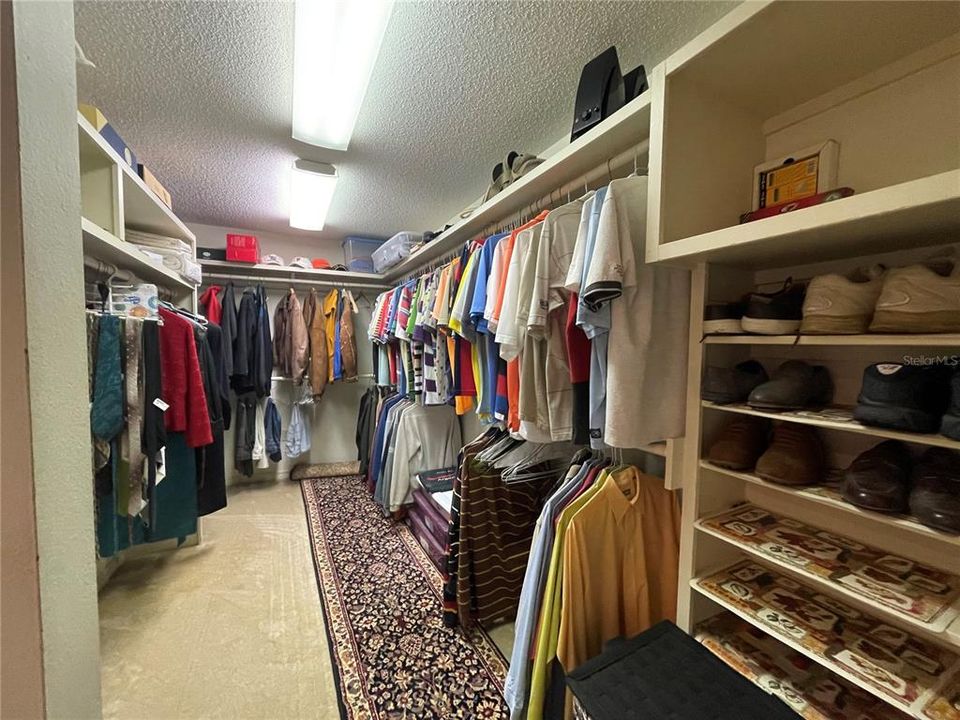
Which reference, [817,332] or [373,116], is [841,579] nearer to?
[817,332]

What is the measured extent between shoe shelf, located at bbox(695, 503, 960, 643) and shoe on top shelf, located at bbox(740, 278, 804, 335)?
0.48 metres

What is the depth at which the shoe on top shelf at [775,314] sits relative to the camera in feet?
2.66

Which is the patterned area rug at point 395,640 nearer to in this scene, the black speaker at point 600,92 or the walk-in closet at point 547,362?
the walk-in closet at point 547,362

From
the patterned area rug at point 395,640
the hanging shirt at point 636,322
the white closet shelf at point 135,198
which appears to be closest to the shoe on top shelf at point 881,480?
the hanging shirt at point 636,322

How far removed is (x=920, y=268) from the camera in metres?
0.65

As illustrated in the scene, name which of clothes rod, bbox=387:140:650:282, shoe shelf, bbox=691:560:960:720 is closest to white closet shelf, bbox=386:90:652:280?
clothes rod, bbox=387:140:650:282

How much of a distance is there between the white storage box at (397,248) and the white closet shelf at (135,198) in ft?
3.98

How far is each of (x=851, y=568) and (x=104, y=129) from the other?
2.55m

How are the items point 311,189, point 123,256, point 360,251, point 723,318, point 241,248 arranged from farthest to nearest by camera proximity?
point 360,251
point 241,248
point 311,189
point 123,256
point 723,318

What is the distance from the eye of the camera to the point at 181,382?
5.33 ft

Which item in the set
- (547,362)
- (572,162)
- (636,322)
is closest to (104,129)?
(572,162)

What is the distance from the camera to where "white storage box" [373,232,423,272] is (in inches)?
104

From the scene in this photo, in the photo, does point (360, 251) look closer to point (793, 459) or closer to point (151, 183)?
point (151, 183)

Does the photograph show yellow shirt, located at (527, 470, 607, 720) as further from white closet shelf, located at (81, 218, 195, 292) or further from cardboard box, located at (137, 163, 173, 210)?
cardboard box, located at (137, 163, 173, 210)
